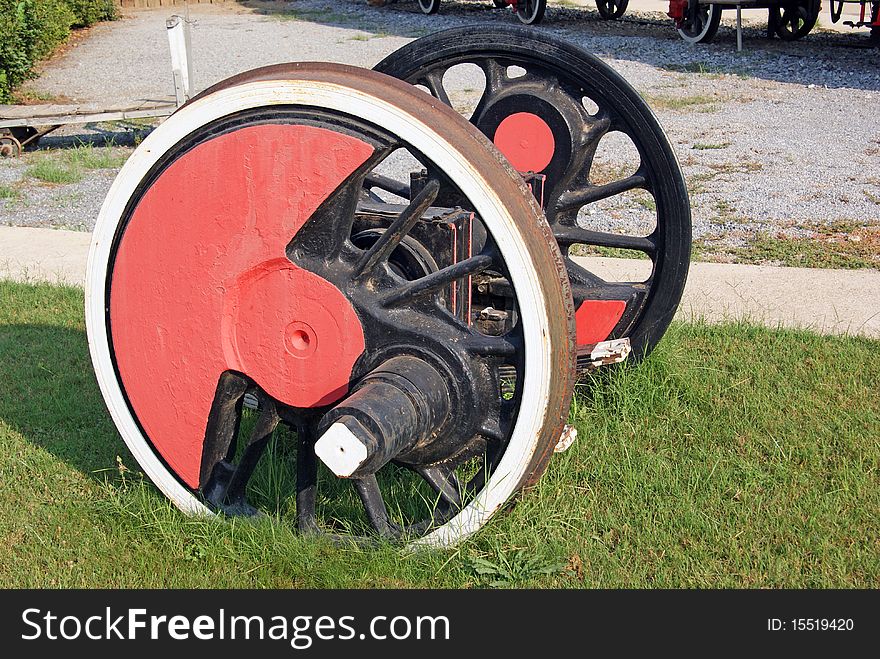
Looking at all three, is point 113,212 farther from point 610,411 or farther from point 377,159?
point 610,411

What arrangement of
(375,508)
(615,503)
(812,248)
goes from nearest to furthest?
(375,508), (615,503), (812,248)

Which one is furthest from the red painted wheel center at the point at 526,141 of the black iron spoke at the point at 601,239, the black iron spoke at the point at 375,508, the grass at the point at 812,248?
the grass at the point at 812,248

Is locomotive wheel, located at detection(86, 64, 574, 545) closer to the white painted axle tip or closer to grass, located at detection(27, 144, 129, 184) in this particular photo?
the white painted axle tip

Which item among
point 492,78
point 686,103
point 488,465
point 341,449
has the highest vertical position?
point 492,78

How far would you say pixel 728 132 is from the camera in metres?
9.55

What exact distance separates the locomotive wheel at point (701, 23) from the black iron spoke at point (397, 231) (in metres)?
13.1

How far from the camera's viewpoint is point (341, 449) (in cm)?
240

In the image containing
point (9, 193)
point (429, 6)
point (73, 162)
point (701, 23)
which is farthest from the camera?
point (429, 6)

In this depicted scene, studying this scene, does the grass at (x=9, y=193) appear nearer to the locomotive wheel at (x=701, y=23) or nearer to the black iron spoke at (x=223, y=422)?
the black iron spoke at (x=223, y=422)

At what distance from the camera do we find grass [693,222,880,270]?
576 cm

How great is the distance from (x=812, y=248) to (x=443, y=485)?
158 inches

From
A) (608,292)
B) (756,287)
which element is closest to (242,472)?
(608,292)

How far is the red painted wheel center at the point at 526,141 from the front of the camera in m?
3.71

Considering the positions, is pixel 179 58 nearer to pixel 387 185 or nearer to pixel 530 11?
pixel 387 185
